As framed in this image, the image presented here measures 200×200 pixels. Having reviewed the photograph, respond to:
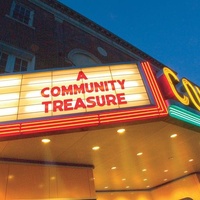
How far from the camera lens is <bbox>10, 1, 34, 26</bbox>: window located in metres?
10.6

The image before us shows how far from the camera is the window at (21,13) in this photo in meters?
10.6

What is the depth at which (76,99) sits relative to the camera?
6.25 metres

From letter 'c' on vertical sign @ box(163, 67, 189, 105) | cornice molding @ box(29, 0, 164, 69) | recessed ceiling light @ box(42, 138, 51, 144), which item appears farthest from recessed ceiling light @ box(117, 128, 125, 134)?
cornice molding @ box(29, 0, 164, 69)

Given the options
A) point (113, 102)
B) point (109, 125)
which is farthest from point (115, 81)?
point (109, 125)

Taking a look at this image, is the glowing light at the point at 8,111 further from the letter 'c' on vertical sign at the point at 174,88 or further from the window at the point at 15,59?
the letter 'c' on vertical sign at the point at 174,88

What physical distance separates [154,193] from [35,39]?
14.4 meters

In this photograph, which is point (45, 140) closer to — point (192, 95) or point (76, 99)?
point (76, 99)

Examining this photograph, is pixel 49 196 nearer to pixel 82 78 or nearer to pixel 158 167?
pixel 82 78

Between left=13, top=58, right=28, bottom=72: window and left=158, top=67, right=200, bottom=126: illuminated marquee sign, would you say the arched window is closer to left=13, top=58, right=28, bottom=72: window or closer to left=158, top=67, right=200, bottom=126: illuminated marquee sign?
left=13, top=58, right=28, bottom=72: window

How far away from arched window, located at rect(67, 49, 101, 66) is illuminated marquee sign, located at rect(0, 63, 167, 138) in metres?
4.28

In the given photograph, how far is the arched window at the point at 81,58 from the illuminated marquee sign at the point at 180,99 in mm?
4850

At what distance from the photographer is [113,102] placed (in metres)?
6.29

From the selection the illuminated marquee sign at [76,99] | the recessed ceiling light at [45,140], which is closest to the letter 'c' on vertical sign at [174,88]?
the illuminated marquee sign at [76,99]

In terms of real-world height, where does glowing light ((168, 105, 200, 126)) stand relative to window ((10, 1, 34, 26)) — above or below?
below
